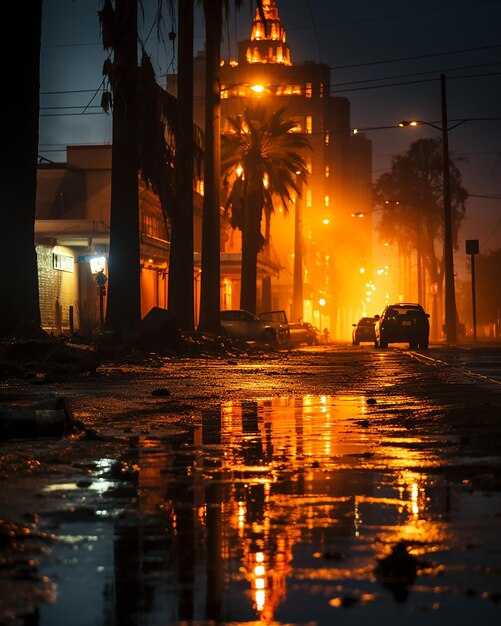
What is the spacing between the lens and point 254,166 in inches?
2603

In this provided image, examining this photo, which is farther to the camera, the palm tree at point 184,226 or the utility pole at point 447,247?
the utility pole at point 447,247

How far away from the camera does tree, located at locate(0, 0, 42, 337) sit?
952 inches

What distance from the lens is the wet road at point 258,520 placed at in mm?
4254

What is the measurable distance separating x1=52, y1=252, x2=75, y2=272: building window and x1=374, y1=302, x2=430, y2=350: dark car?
14.0 m

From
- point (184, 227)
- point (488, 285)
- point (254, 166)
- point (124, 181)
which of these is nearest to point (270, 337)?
point (254, 166)

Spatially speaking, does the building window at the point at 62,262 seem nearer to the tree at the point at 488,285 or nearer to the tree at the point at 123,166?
the tree at the point at 123,166

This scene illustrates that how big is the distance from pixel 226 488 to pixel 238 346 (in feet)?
116

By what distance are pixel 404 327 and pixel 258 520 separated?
4710 cm

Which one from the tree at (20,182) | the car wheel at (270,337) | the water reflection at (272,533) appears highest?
the tree at (20,182)

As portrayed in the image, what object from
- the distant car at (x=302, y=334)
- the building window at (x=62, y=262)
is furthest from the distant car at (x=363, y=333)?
the building window at (x=62, y=262)

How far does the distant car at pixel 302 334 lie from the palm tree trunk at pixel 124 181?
35599 mm

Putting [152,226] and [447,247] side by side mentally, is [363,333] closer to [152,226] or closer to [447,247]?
[447,247]

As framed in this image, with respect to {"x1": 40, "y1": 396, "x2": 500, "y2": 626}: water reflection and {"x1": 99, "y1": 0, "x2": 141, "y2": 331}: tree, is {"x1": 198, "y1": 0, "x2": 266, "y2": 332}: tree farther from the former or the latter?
{"x1": 40, "y1": 396, "x2": 500, "y2": 626}: water reflection

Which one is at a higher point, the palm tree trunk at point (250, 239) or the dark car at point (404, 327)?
the palm tree trunk at point (250, 239)
